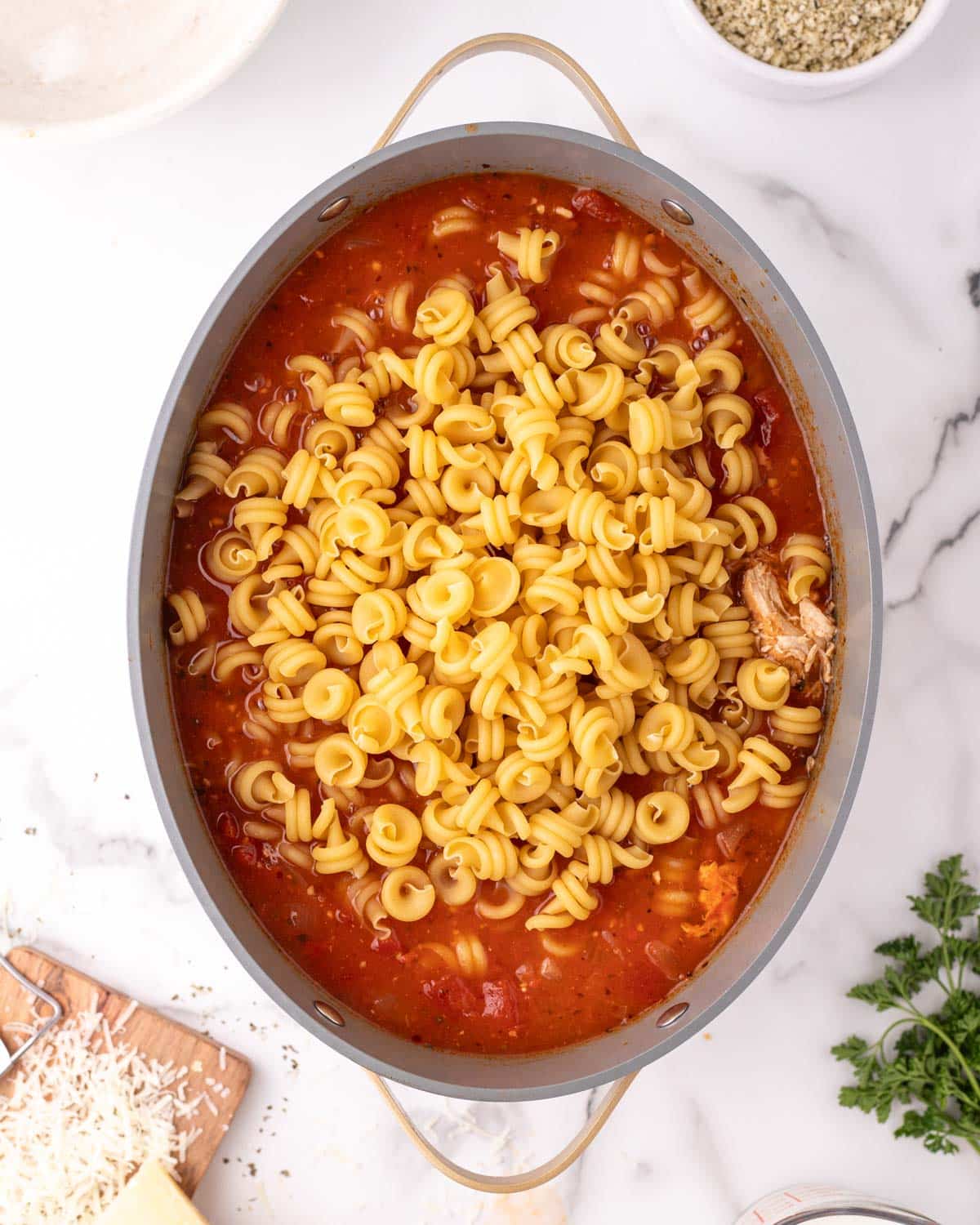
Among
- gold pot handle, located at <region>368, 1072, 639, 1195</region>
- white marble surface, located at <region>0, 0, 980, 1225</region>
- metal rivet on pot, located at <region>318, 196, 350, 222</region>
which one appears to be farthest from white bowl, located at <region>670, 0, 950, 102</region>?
gold pot handle, located at <region>368, 1072, 639, 1195</region>

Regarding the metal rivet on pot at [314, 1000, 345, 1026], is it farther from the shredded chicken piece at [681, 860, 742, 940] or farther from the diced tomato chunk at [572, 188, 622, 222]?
the diced tomato chunk at [572, 188, 622, 222]

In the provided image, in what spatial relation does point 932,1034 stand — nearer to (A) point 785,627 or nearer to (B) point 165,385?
(A) point 785,627

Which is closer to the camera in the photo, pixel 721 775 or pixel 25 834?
pixel 721 775

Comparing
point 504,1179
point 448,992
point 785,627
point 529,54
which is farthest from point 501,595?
point 504,1179

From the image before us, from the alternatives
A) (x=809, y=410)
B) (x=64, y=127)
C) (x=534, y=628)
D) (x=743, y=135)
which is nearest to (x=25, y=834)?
(x=534, y=628)

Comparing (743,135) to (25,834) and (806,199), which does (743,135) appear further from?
(25,834)

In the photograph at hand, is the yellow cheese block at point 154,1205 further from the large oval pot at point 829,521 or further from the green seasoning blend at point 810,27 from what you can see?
the green seasoning blend at point 810,27
